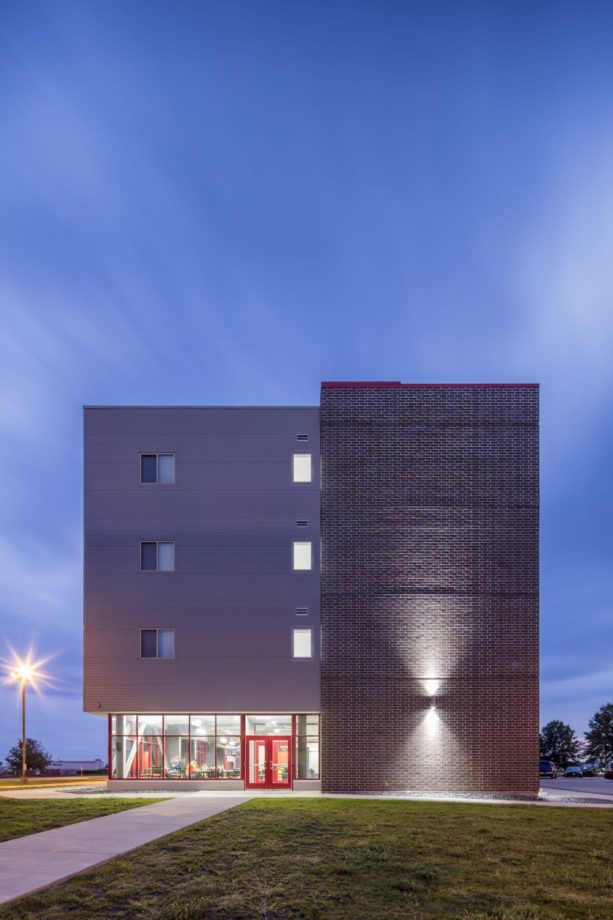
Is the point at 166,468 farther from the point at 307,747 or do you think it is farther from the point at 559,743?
the point at 559,743

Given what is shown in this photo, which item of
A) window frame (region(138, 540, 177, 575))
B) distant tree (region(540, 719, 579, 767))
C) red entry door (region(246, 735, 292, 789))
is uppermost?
window frame (region(138, 540, 177, 575))

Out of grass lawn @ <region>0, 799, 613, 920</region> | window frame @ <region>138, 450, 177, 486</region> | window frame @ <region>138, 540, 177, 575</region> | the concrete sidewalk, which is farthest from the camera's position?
window frame @ <region>138, 450, 177, 486</region>

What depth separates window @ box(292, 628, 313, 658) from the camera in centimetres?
2489

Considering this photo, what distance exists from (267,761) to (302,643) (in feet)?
14.1

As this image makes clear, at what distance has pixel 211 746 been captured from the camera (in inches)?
991

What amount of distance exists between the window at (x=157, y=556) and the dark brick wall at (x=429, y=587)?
5366 mm

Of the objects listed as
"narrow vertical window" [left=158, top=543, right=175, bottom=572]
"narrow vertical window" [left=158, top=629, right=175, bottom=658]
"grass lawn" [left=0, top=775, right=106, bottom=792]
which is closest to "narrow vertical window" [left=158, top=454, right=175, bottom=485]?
"narrow vertical window" [left=158, top=543, right=175, bottom=572]

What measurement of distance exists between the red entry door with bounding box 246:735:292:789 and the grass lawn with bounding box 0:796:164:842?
5142 mm

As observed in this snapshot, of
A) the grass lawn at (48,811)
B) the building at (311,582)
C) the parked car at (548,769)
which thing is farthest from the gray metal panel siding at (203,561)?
the parked car at (548,769)

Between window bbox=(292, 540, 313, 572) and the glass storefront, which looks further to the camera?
window bbox=(292, 540, 313, 572)

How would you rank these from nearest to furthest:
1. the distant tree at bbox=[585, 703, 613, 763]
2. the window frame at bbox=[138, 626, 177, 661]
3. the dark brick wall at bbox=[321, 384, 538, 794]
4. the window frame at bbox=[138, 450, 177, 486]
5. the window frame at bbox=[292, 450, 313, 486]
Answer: the dark brick wall at bbox=[321, 384, 538, 794] < the window frame at bbox=[138, 626, 177, 661] < the window frame at bbox=[292, 450, 313, 486] < the window frame at bbox=[138, 450, 177, 486] < the distant tree at bbox=[585, 703, 613, 763]

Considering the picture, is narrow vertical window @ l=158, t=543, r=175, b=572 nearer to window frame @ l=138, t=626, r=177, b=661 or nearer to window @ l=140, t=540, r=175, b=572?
window @ l=140, t=540, r=175, b=572

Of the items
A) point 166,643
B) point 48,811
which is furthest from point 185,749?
point 48,811

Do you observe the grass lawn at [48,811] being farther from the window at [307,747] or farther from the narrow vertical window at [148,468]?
the narrow vertical window at [148,468]
